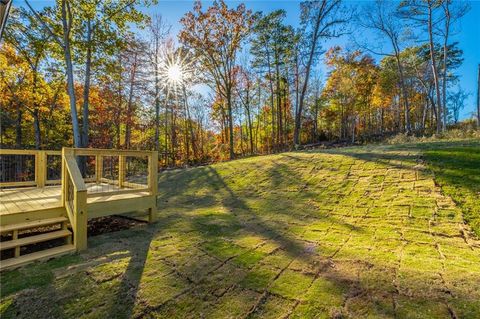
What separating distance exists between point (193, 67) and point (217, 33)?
3071mm

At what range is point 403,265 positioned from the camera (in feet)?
8.14

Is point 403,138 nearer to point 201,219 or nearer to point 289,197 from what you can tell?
point 289,197

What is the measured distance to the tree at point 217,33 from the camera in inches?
515

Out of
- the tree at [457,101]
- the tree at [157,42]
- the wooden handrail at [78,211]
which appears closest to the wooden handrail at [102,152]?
the wooden handrail at [78,211]

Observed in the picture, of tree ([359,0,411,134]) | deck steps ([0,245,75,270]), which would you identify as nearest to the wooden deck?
deck steps ([0,245,75,270])

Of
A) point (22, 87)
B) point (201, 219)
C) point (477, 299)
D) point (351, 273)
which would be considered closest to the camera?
point (477, 299)

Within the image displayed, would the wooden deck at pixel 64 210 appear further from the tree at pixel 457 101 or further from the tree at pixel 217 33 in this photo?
the tree at pixel 457 101

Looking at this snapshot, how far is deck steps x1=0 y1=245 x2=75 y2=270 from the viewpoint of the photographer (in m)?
2.69

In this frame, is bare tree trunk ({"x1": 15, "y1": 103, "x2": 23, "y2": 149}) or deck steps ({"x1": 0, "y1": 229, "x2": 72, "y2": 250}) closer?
deck steps ({"x1": 0, "y1": 229, "x2": 72, "y2": 250})

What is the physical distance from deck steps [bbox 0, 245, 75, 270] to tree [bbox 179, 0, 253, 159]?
1116cm

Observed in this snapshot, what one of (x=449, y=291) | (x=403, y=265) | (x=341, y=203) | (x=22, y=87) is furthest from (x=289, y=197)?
(x=22, y=87)

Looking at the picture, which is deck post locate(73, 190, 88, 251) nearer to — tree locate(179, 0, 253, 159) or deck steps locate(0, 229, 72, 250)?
deck steps locate(0, 229, 72, 250)

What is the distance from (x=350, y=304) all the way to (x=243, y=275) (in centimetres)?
102

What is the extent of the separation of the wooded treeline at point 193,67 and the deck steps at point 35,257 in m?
5.53
